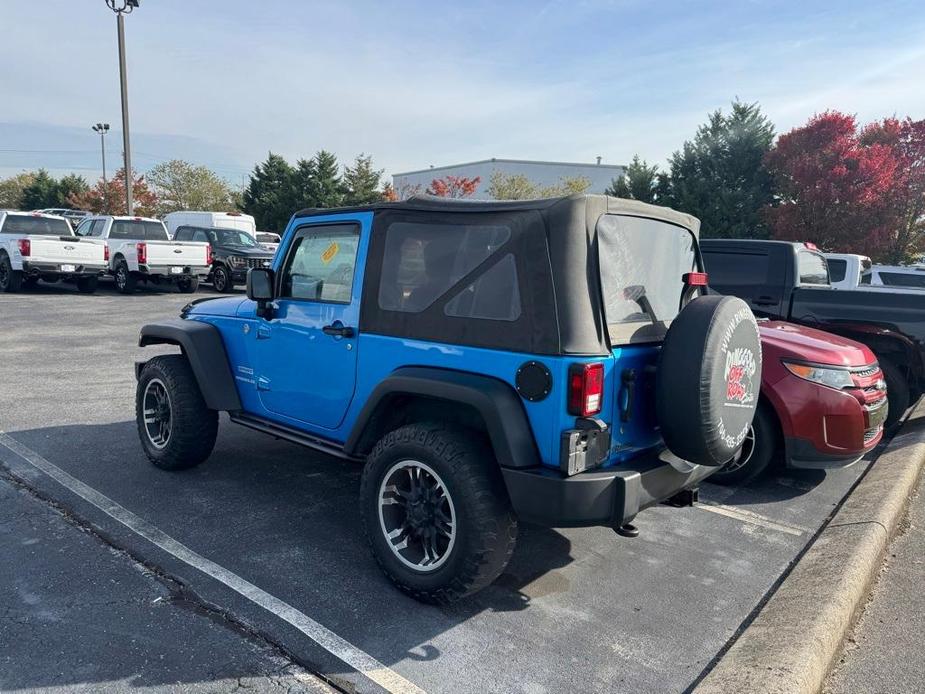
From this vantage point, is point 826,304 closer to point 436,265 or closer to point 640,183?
point 436,265

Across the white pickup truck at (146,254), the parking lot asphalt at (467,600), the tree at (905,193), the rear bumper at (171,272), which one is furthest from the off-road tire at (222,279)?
the tree at (905,193)

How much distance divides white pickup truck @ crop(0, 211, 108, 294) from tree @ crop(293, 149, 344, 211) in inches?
902

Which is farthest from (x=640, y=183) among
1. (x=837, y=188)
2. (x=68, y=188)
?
(x=68, y=188)

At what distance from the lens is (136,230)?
18203 millimetres

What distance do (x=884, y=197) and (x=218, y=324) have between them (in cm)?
2173

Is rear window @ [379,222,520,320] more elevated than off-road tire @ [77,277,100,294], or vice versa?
rear window @ [379,222,520,320]

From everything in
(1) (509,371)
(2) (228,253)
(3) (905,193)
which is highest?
(3) (905,193)

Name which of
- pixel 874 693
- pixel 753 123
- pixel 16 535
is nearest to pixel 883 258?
pixel 753 123

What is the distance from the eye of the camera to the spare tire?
10.3 feet

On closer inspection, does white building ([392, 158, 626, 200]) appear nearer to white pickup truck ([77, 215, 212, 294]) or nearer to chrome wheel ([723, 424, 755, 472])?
white pickup truck ([77, 215, 212, 294])

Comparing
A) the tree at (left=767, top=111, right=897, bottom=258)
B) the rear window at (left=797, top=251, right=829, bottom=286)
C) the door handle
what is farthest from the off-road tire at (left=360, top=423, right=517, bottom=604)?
the tree at (left=767, top=111, right=897, bottom=258)

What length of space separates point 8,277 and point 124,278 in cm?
250

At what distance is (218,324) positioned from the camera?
4957mm

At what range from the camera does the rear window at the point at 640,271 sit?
10.8ft
